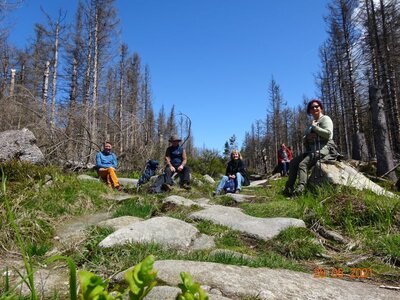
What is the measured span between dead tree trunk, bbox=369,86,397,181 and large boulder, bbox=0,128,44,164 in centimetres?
1102

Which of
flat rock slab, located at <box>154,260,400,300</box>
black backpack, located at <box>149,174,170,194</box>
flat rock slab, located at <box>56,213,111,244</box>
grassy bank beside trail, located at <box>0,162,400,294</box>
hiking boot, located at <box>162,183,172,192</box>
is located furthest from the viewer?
hiking boot, located at <box>162,183,172,192</box>

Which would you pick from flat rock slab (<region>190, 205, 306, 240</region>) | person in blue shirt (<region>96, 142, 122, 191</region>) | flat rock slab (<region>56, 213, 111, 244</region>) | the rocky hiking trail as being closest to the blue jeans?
person in blue shirt (<region>96, 142, 122, 191</region>)

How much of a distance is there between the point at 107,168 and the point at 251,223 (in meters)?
5.47

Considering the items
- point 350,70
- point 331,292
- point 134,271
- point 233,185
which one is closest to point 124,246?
point 331,292

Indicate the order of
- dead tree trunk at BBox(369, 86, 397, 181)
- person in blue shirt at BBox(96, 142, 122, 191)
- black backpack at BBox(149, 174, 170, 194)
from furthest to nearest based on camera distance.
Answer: dead tree trunk at BBox(369, 86, 397, 181) → person in blue shirt at BBox(96, 142, 122, 191) → black backpack at BBox(149, 174, 170, 194)

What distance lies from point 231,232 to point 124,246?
4.72 ft

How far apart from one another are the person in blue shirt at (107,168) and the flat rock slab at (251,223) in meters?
4.40

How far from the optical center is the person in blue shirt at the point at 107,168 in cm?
857

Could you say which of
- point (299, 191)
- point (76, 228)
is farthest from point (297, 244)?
point (76, 228)

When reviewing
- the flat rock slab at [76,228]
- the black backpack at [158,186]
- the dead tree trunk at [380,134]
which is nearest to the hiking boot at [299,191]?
the black backpack at [158,186]

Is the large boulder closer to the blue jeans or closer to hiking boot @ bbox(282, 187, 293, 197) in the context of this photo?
the blue jeans

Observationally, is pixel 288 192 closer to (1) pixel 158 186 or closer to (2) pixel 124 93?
(1) pixel 158 186

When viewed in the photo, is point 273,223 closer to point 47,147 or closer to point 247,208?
point 247,208

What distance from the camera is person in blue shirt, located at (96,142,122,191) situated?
857 cm
